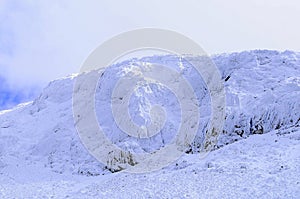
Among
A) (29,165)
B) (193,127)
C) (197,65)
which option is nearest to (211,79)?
(197,65)

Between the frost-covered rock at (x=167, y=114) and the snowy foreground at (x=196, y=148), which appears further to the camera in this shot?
the frost-covered rock at (x=167, y=114)

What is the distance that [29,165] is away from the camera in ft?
93.4

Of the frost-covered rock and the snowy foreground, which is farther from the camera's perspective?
the frost-covered rock

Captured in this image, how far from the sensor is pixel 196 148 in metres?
27.2

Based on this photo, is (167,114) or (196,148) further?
(167,114)

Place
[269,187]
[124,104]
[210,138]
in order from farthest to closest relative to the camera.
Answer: [124,104], [210,138], [269,187]

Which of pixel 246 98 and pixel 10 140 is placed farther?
pixel 10 140

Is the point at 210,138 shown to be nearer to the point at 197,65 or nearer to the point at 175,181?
the point at 175,181

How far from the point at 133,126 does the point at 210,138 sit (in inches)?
231

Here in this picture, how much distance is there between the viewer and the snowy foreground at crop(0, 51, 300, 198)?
62.6 feet

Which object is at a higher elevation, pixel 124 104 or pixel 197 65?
pixel 197 65

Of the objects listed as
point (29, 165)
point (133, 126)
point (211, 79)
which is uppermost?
point (211, 79)

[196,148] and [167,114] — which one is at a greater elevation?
[167,114]

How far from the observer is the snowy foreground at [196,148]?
19078mm
